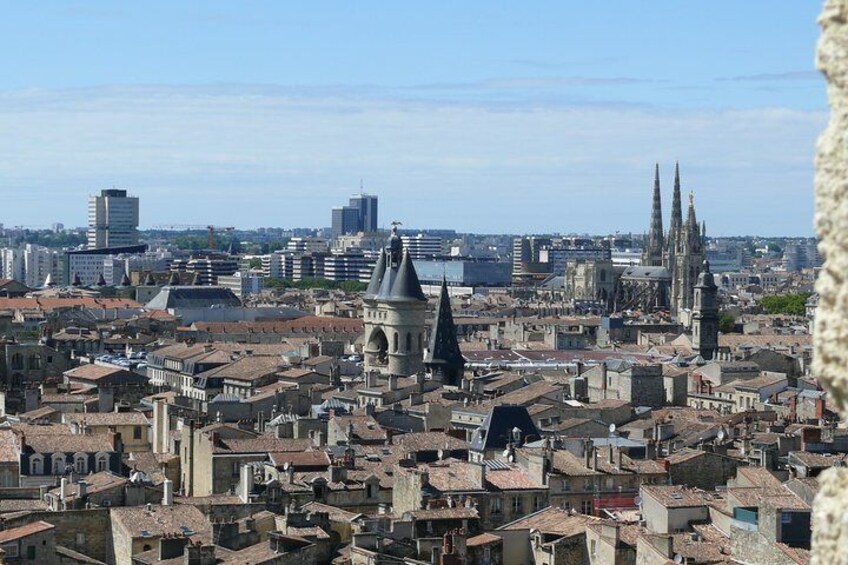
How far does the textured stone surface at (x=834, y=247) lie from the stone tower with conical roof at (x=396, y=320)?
3100 inches

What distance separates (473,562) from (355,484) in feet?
28.5

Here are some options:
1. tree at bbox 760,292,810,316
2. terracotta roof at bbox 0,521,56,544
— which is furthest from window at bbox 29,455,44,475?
tree at bbox 760,292,810,316

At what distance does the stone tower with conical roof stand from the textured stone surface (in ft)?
258

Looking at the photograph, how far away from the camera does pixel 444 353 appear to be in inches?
3265

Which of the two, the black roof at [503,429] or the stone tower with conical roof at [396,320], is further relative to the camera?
the stone tower with conical roof at [396,320]

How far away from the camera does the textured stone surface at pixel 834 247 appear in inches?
200

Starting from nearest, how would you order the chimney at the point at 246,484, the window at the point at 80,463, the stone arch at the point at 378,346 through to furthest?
the chimney at the point at 246,484 < the window at the point at 80,463 < the stone arch at the point at 378,346

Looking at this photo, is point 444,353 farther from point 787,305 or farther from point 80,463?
point 787,305

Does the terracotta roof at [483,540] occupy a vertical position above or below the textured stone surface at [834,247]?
below

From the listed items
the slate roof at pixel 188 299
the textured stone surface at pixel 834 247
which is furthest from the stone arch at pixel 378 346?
the textured stone surface at pixel 834 247

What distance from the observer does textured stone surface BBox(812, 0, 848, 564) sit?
5.07 meters

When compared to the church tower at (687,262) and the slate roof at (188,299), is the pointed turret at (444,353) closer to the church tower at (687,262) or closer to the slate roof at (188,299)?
the slate roof at (188,299)

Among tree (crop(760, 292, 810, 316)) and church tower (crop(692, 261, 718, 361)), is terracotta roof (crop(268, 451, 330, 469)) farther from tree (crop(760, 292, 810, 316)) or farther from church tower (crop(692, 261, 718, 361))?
tree (crop(760, 292, 810, 316))

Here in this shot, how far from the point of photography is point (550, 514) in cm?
4097
